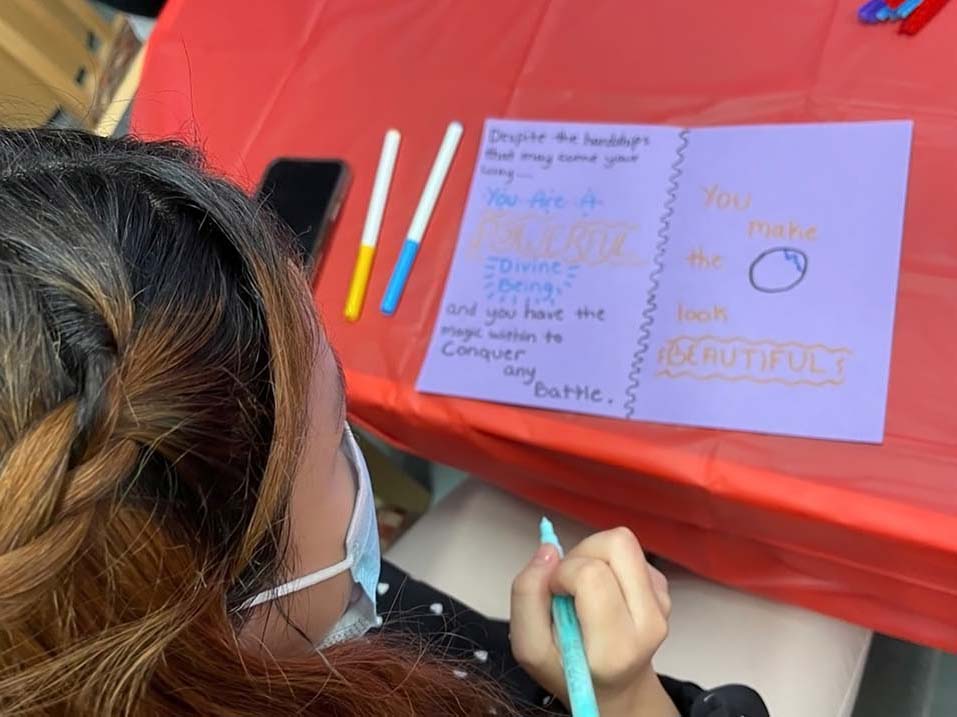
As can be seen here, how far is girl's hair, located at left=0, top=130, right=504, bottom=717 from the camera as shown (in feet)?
0.96

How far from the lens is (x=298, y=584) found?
459 millimetres

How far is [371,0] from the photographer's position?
82 centimetres

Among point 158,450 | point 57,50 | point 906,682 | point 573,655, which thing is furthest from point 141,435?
point 57,50

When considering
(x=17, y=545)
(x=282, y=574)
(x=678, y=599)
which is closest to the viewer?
(x=17, y=545)

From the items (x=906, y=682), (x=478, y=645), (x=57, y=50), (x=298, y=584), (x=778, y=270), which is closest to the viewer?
(x=298, y=584)

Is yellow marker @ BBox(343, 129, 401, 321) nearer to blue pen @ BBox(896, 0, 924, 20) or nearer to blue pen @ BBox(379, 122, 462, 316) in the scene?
blue pen @ BBox(379, 122, 462, 316)

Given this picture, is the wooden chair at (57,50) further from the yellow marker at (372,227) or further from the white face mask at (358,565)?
the white face mask at (358,565)

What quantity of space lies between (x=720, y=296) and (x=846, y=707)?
35cm

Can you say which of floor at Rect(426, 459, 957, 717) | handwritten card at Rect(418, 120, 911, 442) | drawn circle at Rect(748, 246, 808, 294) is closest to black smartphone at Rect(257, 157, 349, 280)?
handwritten card at Rect(418, 120, 911, 442)

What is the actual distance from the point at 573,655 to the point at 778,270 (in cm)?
28

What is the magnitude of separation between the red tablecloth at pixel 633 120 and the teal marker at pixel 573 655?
0.10m

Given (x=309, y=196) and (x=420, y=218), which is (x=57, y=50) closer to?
(x=309, y=196)

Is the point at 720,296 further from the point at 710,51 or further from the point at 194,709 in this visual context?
the point at 194,709

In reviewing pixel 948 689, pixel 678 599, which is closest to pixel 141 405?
pixel 678 599
